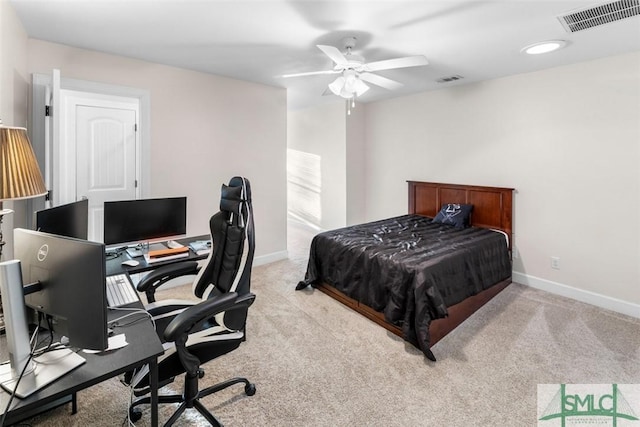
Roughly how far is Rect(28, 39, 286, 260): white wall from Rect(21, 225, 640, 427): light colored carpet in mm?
1636

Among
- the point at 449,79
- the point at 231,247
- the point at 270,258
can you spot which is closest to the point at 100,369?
the point at 231,247

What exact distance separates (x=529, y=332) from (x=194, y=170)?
382 centimetres

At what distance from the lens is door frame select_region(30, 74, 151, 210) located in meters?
2.80

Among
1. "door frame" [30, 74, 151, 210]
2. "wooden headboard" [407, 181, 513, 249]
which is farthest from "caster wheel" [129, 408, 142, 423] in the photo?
"wooden headboard" [407, 181, 513, 249]

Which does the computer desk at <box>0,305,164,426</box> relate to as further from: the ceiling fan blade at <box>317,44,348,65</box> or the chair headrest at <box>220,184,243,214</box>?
the ceiling fan blade at <box>317,44,348,65</box>

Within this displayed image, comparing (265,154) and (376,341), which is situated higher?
(265,154)

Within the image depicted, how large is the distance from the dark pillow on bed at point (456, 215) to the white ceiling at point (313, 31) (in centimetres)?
166

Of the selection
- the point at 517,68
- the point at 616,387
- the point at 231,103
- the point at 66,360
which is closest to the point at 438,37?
the point at 517,68

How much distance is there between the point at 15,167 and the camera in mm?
1480

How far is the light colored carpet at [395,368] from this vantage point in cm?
189

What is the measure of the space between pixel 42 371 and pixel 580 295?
4.42 metres

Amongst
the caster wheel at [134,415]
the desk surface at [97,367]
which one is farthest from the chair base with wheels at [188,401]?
the desk surface at [97,367]

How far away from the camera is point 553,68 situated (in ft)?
11.7

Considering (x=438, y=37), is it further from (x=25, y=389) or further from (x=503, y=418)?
(x=25, y=389)
